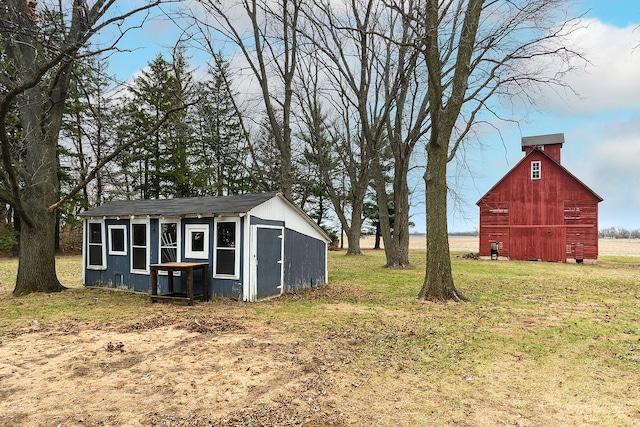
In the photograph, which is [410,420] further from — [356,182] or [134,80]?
[134,80]

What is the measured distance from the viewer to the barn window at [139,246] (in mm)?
11680

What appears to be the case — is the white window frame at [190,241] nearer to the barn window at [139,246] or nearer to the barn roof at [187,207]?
the barn roof at [187,207]

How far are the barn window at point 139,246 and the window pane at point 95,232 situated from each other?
1.46m

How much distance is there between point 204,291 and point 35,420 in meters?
6.54

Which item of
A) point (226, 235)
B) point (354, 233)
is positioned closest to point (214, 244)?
point (226, 235)

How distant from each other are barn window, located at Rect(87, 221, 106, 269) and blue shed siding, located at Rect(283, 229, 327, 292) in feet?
18.3

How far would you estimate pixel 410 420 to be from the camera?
3.86m

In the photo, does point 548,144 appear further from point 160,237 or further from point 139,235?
point 139,235

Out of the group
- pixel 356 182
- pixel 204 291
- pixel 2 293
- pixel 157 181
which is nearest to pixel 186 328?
pixel 204 291

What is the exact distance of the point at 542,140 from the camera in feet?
91.0

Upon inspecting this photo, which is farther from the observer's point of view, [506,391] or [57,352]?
[57,352]

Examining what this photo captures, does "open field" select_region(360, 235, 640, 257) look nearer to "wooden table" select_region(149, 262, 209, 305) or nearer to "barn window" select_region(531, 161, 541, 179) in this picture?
"barn window" select_region(531, 161, 541, 179)

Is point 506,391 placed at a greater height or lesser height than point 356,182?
lesser

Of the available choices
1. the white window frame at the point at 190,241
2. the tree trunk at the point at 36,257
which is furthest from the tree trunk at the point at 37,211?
the white window frame at the point at 190,241
